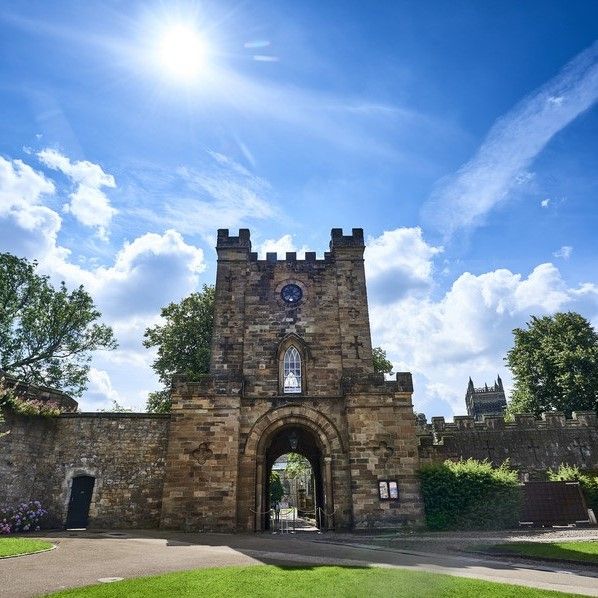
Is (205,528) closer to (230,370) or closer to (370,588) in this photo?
(230,370)

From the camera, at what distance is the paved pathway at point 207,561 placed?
737cm

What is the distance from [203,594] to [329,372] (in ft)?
46.6

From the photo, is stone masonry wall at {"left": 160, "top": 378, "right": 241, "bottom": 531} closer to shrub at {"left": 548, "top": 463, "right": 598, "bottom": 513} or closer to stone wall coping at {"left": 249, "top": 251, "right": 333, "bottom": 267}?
stone wall coping at {"left": 249, "top": 251, "right": 333, "bottom": 267}

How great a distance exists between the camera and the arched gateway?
17.4 meters

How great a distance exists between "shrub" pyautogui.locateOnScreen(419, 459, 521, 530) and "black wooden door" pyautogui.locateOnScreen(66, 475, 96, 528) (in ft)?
44.6

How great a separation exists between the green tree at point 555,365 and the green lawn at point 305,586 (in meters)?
28.4

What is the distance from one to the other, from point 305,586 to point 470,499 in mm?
12978

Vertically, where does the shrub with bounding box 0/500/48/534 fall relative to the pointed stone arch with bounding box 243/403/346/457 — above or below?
below

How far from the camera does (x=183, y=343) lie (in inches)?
1117

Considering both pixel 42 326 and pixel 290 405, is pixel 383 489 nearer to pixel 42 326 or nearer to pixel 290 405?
pixel 290 405

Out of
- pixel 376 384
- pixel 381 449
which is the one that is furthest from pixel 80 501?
pixel 376 384

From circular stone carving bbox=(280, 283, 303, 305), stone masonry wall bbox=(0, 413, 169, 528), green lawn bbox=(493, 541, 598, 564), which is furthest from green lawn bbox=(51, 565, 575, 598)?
circular stone carving bbox=(280, 283, 303, 305)

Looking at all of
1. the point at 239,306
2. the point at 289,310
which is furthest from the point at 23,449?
the point at 289,310

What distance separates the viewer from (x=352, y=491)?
17422mm
